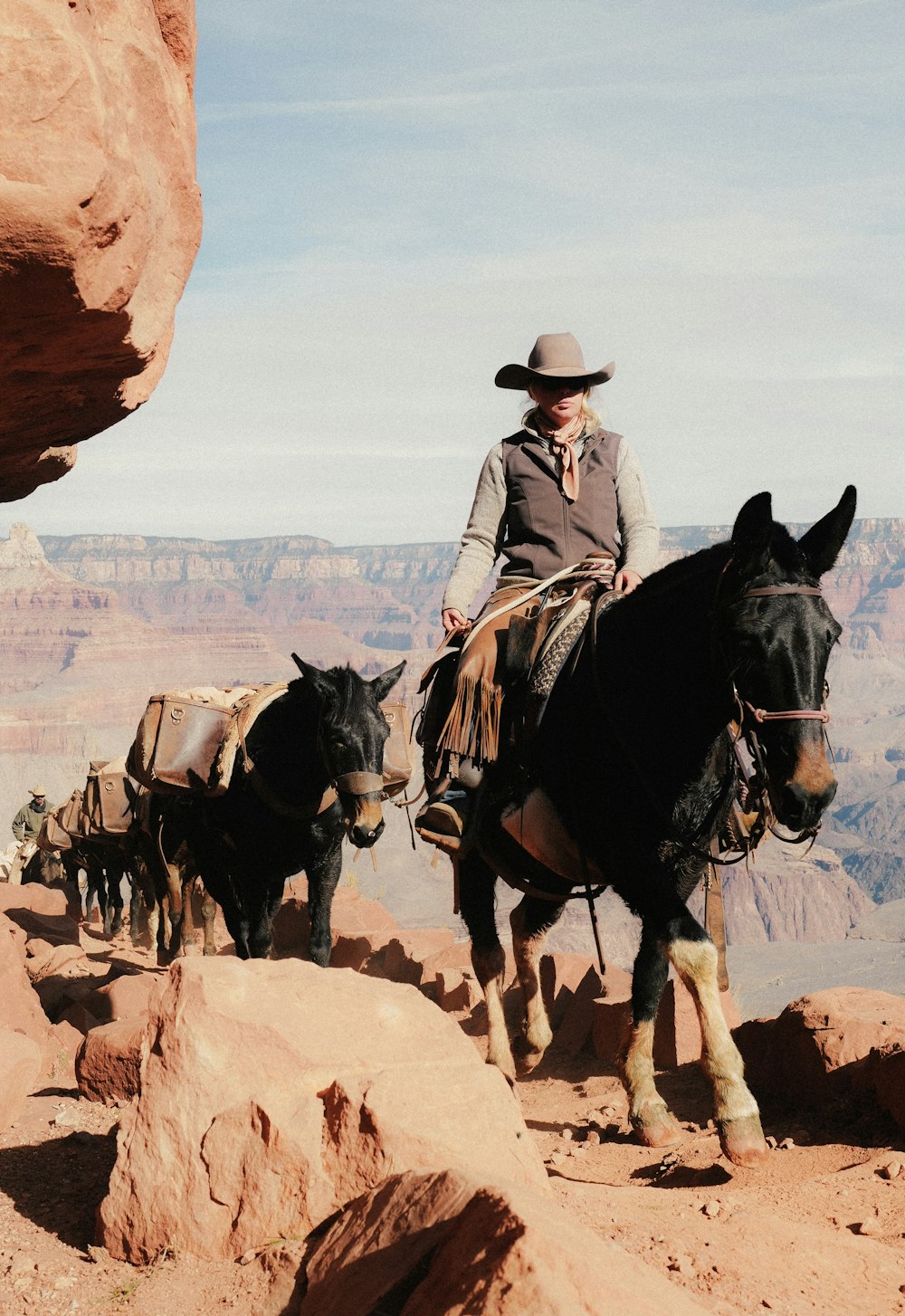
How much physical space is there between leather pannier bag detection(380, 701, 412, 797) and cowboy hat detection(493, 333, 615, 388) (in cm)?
300

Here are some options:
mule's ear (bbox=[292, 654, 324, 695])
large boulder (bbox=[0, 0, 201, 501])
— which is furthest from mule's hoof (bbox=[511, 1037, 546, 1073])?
large boulder (bbox=[0, 0, 201, 501])

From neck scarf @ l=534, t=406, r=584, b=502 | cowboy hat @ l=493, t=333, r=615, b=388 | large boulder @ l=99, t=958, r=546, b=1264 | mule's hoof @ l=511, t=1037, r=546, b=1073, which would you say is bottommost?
mule's hoof @ l=511, t=1037, r=546, b=1073

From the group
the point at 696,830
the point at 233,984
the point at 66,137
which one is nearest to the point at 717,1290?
the point at 233,984

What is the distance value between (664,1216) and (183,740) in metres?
5.78

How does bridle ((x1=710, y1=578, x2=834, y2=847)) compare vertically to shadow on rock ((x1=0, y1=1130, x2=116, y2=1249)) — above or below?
above

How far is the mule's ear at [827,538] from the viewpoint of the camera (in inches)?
178

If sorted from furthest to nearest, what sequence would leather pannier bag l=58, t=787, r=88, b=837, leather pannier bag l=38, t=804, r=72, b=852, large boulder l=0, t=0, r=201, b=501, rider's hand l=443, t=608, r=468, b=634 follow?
leather pannier bag l=38, t=804, r=72, b=852, leather pannier bag l=58, t=787, r=88, b=837, rider's hand l=443, t=608, r=468, b=634, large boulder l=0, t=0, r=201, b=501

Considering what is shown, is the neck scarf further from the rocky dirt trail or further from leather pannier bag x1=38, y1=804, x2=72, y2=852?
leather pannier bag x1=38, y1=804, x2=72, y2=852

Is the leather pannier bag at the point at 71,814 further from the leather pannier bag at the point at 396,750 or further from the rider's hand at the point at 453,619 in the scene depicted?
the rider's hand at the point at 453,619

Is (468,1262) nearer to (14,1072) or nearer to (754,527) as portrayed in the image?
(754,527)

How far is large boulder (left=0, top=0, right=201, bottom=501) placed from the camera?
141 inches

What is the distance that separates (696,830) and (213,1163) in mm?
2370

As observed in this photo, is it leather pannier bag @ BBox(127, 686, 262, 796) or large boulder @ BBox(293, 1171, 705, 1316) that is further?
leather pannier bag @ BBox(127, 686, 262, 796)

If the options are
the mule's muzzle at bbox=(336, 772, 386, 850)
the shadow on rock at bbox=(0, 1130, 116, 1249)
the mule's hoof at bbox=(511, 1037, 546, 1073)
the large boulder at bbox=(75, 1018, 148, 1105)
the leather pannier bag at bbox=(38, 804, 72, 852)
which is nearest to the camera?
the shadow on rock at bbox=(0, 1130, 116, 1249)
